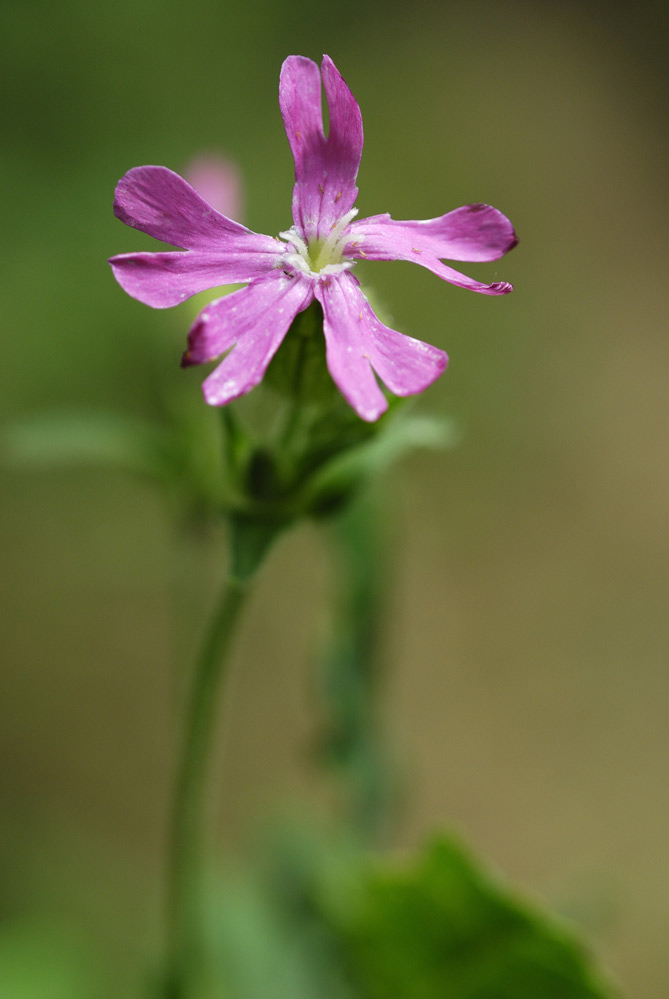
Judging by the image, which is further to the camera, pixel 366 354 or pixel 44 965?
pixel 44 965

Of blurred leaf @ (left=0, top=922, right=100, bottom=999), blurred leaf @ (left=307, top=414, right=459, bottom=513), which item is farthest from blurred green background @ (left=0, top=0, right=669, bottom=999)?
blurred leaf @ (left=307, top=414, right=459, bottom=513)

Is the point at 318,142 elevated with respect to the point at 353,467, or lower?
elevated

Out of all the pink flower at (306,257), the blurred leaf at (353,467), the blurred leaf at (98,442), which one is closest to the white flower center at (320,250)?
the pink flower at (306,257)

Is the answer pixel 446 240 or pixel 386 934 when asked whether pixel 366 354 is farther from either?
pixel 386 934

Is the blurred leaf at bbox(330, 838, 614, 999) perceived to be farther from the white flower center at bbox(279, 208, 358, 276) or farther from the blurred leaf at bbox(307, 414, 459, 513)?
the white flower center at bbox(279, 208, 358, 276)

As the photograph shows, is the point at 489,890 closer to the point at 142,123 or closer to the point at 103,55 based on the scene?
the point at 142,123

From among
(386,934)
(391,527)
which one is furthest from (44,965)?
(391,527)

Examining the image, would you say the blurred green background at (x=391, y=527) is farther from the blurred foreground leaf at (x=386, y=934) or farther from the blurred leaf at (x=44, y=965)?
the blurred foreground leaf at (x=386, y=934)
